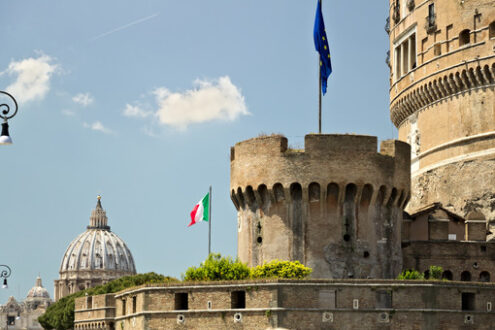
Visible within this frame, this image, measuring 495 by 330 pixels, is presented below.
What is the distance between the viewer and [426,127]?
73.4 m

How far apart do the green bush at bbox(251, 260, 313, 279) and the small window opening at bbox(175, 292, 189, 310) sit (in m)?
3.97

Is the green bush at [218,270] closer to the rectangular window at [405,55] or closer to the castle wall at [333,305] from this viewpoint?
the castle wall at [333,305]

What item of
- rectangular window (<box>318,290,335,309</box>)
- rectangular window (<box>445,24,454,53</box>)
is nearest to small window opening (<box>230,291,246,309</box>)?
rectangular window (<box>318,290,335,309</box>)

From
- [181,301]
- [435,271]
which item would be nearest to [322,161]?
[181,301]

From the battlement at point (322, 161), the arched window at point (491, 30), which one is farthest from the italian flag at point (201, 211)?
the arched window at point (491, 30)

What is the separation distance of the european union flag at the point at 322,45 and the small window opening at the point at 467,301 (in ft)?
50.1

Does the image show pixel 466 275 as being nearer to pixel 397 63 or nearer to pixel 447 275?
pixel 447 275

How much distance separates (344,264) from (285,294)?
19.7ft

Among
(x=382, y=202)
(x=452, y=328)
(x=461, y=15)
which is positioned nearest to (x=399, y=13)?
(x=461, y=15)

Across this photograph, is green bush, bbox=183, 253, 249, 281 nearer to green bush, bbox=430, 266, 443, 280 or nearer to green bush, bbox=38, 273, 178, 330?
green bush, bbox=430, 266, 443, 280

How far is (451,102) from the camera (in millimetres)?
70250

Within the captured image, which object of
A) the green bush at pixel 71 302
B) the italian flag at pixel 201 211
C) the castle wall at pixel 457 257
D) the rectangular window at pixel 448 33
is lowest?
the green bush at pixel 71 302

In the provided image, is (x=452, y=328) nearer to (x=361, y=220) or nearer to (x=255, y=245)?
(x=361, y=220)

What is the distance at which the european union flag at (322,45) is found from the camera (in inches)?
2381
